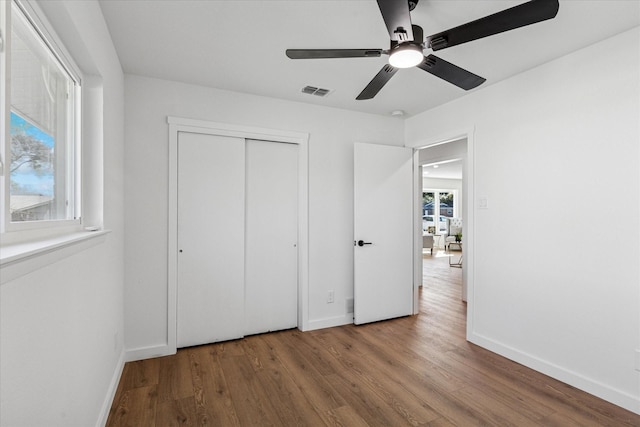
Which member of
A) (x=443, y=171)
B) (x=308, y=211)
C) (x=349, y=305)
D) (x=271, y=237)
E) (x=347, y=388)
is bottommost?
(x=347, y=388)

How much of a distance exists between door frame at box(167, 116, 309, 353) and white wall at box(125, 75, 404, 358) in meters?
0.05

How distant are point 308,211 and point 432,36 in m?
2.15

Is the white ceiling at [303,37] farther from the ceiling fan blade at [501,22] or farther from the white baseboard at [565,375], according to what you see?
the white baseboard at [565,375]

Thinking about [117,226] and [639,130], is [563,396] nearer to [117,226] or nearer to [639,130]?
[639,130]

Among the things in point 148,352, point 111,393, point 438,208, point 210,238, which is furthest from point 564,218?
point 438,208

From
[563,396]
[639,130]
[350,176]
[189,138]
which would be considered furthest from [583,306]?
[189,138]

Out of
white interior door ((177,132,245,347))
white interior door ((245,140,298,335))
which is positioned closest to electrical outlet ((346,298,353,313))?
white interior door ((245,140,298,335))

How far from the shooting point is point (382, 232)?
378 centimetres

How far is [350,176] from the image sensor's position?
3764 mm

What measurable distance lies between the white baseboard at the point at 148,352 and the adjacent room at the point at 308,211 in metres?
0.02

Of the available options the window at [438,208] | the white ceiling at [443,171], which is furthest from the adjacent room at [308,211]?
the window at [438,208]

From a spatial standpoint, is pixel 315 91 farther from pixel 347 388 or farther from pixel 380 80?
pixel 347 388

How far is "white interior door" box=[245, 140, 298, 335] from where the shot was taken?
10.9 ft

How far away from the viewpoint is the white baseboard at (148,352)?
2.75 metres
